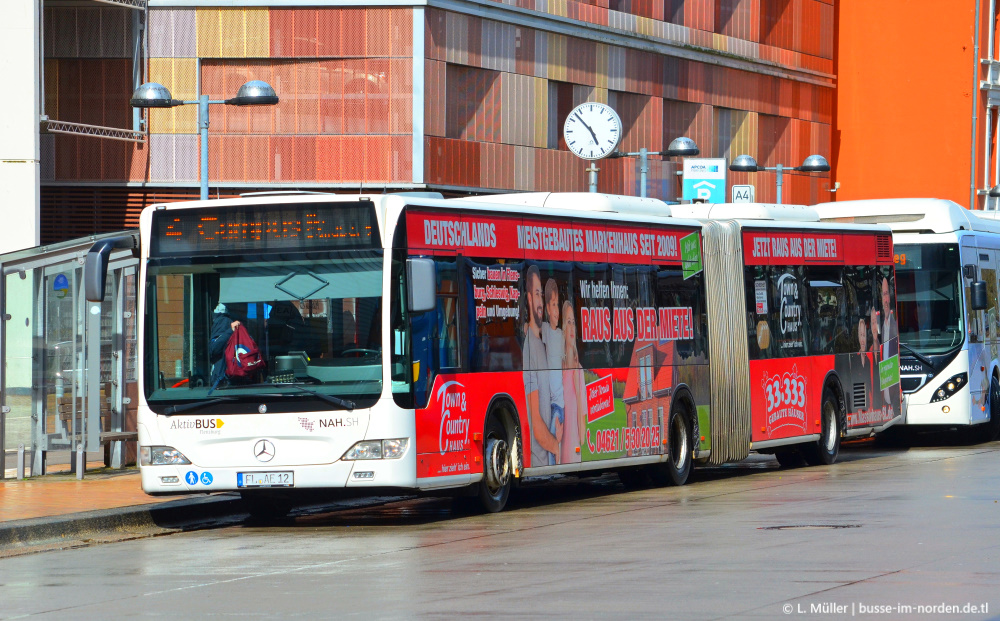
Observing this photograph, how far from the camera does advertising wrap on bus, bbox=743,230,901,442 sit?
70.8ft

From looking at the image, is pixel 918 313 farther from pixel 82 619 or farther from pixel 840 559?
pixel 82 619

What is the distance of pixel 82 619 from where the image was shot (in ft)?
32.7

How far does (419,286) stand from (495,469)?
2313mm

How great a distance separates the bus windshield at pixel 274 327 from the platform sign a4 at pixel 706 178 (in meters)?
17.3

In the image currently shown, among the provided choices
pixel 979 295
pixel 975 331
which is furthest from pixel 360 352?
pixel 975 331

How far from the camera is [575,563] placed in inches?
472

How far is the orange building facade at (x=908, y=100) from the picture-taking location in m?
53.5

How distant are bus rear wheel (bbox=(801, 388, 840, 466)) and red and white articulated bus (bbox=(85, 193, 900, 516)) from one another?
89.0 inches

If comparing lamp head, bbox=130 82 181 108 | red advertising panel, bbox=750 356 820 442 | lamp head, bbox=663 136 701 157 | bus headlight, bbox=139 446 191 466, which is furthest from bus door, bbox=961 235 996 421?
bus headlight, bbox=139 446 191 466

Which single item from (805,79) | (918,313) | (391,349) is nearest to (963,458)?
(918,313)

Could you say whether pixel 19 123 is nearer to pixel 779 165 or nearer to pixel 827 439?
pixel 827 439

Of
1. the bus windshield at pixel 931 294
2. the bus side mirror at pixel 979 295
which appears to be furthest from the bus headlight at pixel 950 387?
the bus side mirror at pixel 979 295

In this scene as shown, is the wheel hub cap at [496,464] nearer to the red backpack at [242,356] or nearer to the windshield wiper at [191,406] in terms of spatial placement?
the red backpack at [242,356]

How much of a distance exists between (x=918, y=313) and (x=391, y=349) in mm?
13738
